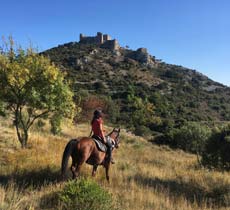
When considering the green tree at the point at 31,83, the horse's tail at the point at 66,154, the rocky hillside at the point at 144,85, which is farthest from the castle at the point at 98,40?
the horse's tail at the point at 66,154

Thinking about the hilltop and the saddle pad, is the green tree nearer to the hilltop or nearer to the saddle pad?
the saddle pad

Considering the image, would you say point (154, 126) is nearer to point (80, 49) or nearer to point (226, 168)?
point (226, 168)

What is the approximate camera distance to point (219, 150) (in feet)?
42.9

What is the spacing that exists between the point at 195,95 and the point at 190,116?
24.1 metres

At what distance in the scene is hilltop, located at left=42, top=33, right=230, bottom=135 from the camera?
72500mm

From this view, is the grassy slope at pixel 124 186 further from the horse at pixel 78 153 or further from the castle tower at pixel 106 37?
the castle tower at pixel 106 37

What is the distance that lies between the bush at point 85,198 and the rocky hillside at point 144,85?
173 feet

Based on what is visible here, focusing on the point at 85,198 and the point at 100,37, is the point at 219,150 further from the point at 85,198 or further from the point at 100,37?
the point at 100,37

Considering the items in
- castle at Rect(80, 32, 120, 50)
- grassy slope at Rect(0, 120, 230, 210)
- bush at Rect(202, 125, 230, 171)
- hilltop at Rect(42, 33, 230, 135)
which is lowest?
grassy slope at Rect(0, 120, 230, 210)

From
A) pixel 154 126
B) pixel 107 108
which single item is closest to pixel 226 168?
pixel 107 108

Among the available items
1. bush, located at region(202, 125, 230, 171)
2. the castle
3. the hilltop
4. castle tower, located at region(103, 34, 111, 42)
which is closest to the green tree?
bush, located at region(202, 125, 230, 171)

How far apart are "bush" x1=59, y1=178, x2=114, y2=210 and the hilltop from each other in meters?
52.1

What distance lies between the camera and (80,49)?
411ft

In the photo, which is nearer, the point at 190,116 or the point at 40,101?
the point at 40,101
